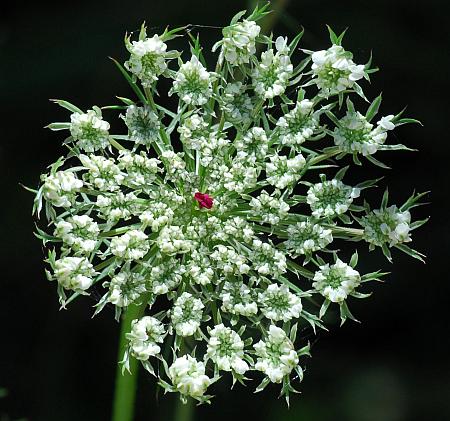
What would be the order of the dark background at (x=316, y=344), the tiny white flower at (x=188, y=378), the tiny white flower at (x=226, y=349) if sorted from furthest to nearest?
the dark background at (x=316, y=344) → the tiny white flower at (x=226, y=349) → the tiny white flower at (x=188, y=378)

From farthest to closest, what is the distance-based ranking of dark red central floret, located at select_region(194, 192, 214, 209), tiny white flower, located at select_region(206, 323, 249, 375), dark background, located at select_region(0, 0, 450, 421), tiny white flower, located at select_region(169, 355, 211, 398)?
dark background, located at select_region(0, 0, 450, 421), dark red central floret, located at select_region(194, 192, 214, 209), tiny white flower, located at select_region(206, 323, 249, 375), tiny white flower, located at select_region(169, 355, 211, 398)

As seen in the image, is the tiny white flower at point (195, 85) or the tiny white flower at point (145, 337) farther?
the tiny white flower at point (195, 85)

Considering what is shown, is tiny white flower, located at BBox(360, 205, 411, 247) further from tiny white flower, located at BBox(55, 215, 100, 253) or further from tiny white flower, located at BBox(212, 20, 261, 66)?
tiny white flower, located at BBox(55, 215, 100, 253)

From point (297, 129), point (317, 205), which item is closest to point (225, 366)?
point (317, 205)

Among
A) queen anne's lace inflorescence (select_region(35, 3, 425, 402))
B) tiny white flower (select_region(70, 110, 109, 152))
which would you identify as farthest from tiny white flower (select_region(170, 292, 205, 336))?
tiny white flower (select_region(70, 110, 109, 152))

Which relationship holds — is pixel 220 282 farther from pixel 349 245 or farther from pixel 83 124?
pixel 349 245

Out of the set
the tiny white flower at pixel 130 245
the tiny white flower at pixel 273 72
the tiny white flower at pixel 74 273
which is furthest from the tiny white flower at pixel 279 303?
the tiny white flower at pixel 273 72

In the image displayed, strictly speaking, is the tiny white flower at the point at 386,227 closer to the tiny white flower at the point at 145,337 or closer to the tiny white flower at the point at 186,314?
the tiny white flower at the point at 186,314
